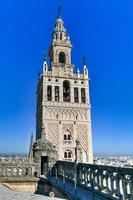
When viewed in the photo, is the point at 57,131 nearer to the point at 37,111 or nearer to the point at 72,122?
the point at 72,122

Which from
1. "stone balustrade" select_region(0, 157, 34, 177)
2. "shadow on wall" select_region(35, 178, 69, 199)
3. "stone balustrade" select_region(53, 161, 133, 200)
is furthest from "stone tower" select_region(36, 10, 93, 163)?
"stone balustrade" select_region(53, 161, 133, 200)

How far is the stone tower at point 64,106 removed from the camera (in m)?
40.1

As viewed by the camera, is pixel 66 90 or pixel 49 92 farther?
pixel 66 90

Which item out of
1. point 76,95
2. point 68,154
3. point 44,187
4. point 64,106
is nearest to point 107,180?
point 44,187

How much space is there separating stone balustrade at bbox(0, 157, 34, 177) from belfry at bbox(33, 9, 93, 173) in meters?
18.0

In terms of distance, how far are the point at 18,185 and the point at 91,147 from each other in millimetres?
23806

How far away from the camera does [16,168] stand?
20406mm

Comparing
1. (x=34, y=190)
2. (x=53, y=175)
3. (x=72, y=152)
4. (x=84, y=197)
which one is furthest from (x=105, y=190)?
(x=72, y=152)

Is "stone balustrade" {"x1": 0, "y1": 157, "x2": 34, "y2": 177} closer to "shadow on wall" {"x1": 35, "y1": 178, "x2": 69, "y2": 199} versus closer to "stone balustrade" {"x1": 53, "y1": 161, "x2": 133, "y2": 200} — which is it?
"shadow on wall" {"x1": 35, "y1": 178, "x2": 69, "y2": 199}

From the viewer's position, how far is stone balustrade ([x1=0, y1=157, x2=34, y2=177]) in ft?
65.6

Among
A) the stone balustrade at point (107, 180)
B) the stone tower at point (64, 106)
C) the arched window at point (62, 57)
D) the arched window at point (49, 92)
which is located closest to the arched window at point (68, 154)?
the stone tower at point (64, 106)

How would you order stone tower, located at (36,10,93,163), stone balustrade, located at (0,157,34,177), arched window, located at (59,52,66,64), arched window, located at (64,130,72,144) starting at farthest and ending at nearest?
arched window, located at (59,52,66,64) → arched window, located at (64,130,72,144) → stone tower, located at (36,10,93,163) → stone balustrade, located at (0,157,34,177)

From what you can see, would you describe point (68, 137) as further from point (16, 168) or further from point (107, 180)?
point (107, 180)

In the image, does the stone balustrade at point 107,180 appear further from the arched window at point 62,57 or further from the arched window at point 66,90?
the arched window at point 62,57
